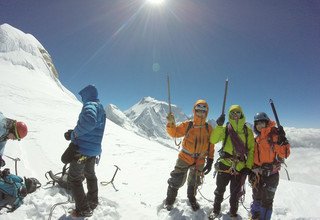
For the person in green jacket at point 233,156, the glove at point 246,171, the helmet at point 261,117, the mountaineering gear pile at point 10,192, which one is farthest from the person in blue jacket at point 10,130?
the helmet at point 261,117

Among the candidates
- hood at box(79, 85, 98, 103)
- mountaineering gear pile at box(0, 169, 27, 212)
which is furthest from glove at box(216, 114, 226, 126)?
mountaineering gear pile at box(0, 169, 27, 212)

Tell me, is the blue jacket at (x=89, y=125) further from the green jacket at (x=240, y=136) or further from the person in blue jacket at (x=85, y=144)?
the green jacket at (x=240, y=136)

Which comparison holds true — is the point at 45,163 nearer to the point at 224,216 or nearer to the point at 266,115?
the point at 224,216

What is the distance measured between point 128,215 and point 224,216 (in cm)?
263

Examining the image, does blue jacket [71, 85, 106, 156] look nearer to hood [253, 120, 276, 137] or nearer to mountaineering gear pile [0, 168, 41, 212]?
mountaineering gear pile [0, 168, 41, 212]

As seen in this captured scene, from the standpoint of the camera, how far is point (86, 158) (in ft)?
18.6

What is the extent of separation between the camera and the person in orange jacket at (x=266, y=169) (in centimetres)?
627

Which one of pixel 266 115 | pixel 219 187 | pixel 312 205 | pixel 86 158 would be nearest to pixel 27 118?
pixel 86 158

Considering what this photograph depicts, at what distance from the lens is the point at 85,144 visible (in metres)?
5.62

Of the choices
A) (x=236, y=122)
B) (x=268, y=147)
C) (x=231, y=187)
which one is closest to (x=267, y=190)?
(x=231, y=187)

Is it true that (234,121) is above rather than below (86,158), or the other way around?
above

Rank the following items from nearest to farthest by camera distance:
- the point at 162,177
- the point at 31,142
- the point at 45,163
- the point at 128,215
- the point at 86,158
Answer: the point at 86,158 < the point at 128,215 < the point at 45,163 < the point at 162,177 < the point at 31,142

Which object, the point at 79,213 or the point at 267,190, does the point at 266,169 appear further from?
the point at 79,213

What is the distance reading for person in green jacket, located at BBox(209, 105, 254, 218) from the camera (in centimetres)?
656
